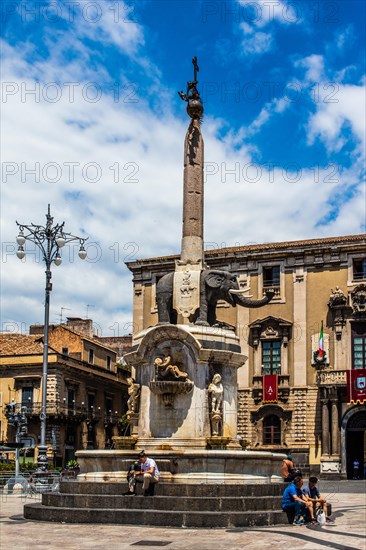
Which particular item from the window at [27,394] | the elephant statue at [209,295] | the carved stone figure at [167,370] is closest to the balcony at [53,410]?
the window at [27,394]

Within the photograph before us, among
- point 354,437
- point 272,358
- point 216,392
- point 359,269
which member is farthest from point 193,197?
point 354,437

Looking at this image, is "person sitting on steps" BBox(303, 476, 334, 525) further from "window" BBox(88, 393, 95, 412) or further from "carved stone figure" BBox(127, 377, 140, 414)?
"window" BBox(88, 393, 95, 412)

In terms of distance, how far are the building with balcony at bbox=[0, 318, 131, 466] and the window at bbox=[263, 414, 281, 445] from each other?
32.7 ft

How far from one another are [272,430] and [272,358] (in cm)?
401

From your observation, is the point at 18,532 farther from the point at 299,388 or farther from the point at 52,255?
the point at 299,388

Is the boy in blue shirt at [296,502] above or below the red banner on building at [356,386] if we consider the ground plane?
below

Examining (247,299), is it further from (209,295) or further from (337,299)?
(337,299)

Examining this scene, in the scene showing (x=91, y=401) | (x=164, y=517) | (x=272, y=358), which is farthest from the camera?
(x=91, y=401)

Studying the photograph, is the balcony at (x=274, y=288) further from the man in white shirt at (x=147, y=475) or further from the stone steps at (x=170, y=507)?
the man in white shirt at (x=147, y=475)

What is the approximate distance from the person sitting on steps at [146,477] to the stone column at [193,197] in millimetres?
5532

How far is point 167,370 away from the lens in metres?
17.3

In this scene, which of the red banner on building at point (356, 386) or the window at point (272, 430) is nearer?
the red banner on building at point (356, 386)

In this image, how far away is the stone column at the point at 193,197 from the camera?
761 inches

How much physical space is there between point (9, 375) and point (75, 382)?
4.26m
